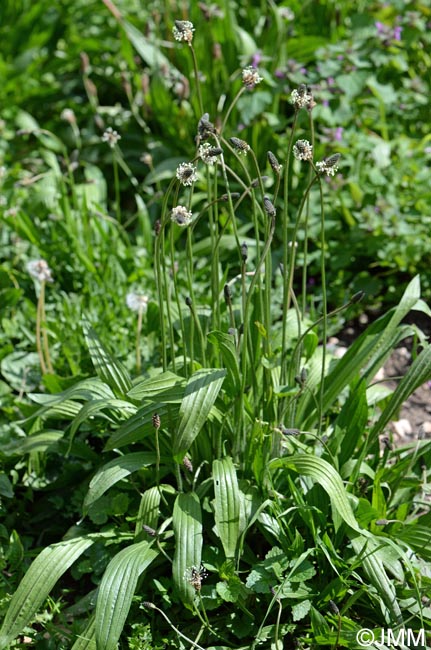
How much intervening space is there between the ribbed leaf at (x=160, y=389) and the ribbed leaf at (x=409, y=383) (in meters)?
0.63

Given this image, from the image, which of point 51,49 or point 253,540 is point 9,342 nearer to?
point 253,540

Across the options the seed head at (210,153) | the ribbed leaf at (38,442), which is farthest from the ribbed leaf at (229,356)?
the ribbed leaf at (38,442)

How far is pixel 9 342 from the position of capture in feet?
10.6

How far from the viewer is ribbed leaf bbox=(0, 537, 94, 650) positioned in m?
2.20

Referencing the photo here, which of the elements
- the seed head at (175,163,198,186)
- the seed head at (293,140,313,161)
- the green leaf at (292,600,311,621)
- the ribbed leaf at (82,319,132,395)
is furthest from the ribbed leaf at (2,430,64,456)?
the seed head at (293,140,313,161)

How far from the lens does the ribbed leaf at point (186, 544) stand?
2176 mm

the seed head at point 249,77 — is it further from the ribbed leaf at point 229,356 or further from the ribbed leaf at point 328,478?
the ribbed leaf at point 328,478

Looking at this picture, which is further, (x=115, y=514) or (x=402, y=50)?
(x=402, y=50)

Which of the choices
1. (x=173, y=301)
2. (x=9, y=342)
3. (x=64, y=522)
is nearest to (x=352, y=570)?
(x=64, y=522)

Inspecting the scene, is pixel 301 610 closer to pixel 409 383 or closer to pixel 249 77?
pixel 409 383

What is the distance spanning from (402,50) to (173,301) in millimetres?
2110

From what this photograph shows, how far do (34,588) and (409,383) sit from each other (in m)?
1.24

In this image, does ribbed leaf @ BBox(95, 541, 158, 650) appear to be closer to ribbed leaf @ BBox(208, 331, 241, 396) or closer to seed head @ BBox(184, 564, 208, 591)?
seed head @ BBox(184, 564, 208, 591)

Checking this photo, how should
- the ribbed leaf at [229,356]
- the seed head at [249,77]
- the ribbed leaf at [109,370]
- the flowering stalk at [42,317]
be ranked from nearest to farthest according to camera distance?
the seed head at [249,77] → the ribbed leaf at [229,356] → the ribbed leaf at [109,370] → the flowering stalk at [42,317]
